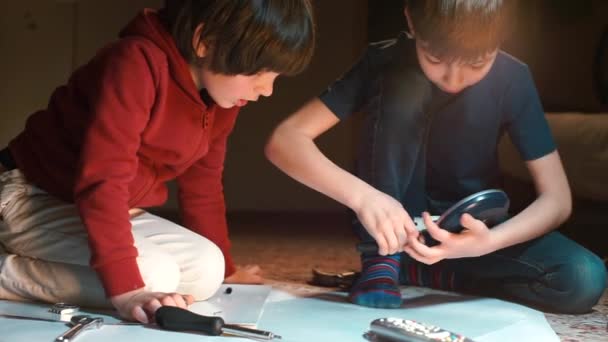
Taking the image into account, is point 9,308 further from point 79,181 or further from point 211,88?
point 211,88

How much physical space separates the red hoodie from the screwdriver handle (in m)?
0.07

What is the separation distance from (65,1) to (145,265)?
1.23 metres

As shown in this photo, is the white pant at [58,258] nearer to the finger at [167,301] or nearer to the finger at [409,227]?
the finger at [167,301]

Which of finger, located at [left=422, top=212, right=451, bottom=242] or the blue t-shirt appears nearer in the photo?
finger, located at [left=422, top=212, right=451, bottom=242]

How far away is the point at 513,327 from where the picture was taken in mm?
945

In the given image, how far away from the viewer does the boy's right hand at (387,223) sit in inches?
37.8

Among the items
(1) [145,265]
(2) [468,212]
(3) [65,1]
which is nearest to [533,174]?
(2) [468,212]

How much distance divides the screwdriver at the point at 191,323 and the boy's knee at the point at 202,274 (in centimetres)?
19

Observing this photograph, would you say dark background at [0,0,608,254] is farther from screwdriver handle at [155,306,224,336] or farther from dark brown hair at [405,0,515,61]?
screwdriver handle at [155,306,224,336]

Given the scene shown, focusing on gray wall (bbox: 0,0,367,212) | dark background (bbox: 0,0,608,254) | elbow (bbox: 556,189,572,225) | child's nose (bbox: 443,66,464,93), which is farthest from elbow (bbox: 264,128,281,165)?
gray wall (bbox: 0,0,367,212)

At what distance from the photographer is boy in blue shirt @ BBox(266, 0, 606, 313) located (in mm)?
995

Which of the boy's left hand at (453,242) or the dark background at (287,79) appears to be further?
the dark background at (287,79)

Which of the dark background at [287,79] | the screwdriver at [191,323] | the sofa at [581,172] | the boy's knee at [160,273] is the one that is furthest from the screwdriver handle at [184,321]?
the dark background at [287,79]

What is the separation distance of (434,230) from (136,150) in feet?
1.18
